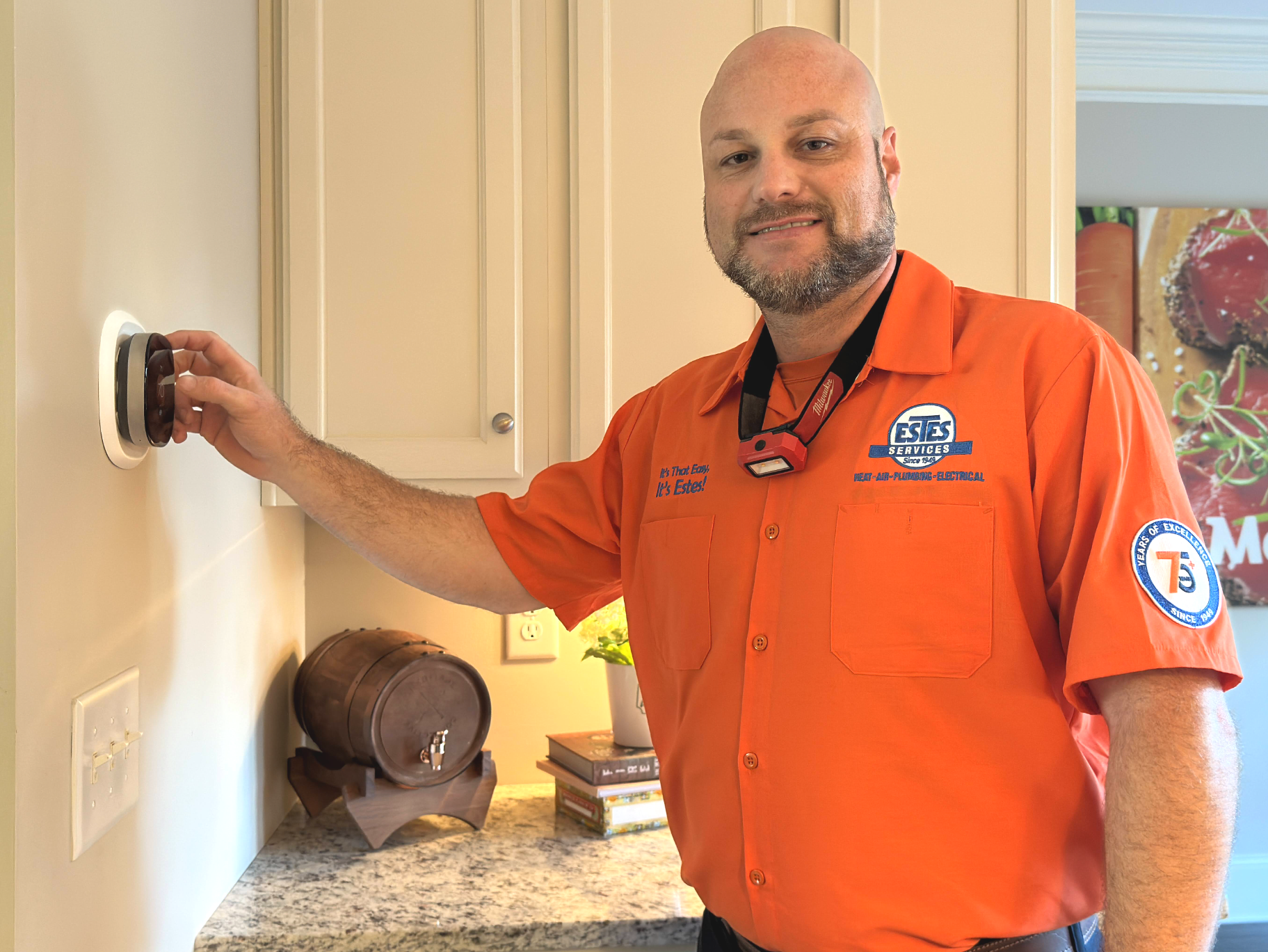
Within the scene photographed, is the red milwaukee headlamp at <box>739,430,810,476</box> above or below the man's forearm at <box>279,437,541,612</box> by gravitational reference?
above

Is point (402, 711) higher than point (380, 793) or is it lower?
higher

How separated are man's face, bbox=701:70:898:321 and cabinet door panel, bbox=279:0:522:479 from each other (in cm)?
52

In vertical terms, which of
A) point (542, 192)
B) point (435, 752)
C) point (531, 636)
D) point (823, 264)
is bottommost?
point (435, 752)

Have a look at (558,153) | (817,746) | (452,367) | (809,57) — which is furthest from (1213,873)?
(558,153)

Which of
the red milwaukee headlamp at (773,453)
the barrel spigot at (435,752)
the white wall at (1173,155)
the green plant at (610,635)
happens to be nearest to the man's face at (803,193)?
the red milwaukee headlamp at (773,453)

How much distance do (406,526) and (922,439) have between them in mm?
655

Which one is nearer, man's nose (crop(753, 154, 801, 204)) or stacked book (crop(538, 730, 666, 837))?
man's nose (crop(753, 154, 801, 204))

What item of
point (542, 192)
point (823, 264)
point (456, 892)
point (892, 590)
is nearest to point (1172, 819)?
point (892, 590)

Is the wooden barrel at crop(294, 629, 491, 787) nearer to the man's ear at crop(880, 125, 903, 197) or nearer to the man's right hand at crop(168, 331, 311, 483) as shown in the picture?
the man's right hand at crop(168, 331, 311, 483)

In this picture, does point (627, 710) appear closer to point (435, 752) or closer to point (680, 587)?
point (435, 752)

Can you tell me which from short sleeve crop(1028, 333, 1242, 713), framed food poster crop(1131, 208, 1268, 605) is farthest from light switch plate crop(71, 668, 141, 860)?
framed food poster crop(1131, 208, 1268, 605)

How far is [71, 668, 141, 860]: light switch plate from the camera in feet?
2.89

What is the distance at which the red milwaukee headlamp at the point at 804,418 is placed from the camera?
1056mm

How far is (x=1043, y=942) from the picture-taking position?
948mm
